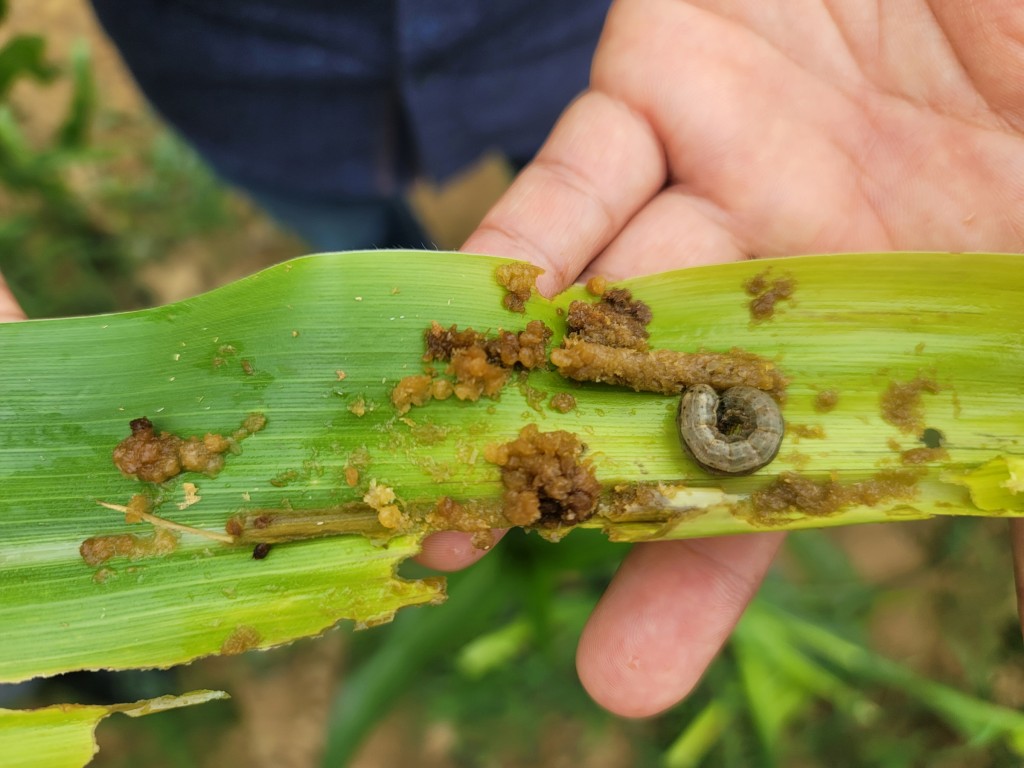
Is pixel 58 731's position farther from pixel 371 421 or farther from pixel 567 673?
pixel 567 673

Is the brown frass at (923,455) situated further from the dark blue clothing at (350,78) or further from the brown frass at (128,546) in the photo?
the dark blue clothing at (350,78)

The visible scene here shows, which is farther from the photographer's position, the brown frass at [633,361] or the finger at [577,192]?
the finger at [577,192]

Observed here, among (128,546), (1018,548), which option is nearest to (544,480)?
(128,546)

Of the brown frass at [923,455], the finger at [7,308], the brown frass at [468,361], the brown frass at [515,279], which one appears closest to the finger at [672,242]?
the brown frass at [515,279]

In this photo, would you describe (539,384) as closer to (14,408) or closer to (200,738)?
(14,408)

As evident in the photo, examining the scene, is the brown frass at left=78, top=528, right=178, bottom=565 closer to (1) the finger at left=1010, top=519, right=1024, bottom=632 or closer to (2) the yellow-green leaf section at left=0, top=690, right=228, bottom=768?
(2) the yellow-green leaf section at left=0, top=690, right=228, bottom=768

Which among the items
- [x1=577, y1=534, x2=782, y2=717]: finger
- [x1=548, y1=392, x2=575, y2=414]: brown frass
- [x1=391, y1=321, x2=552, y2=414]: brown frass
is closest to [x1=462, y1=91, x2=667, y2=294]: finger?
[x1=391, y1=321, x2=552, y2=414]: brown frass

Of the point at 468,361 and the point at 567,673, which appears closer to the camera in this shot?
the point at 468,361
